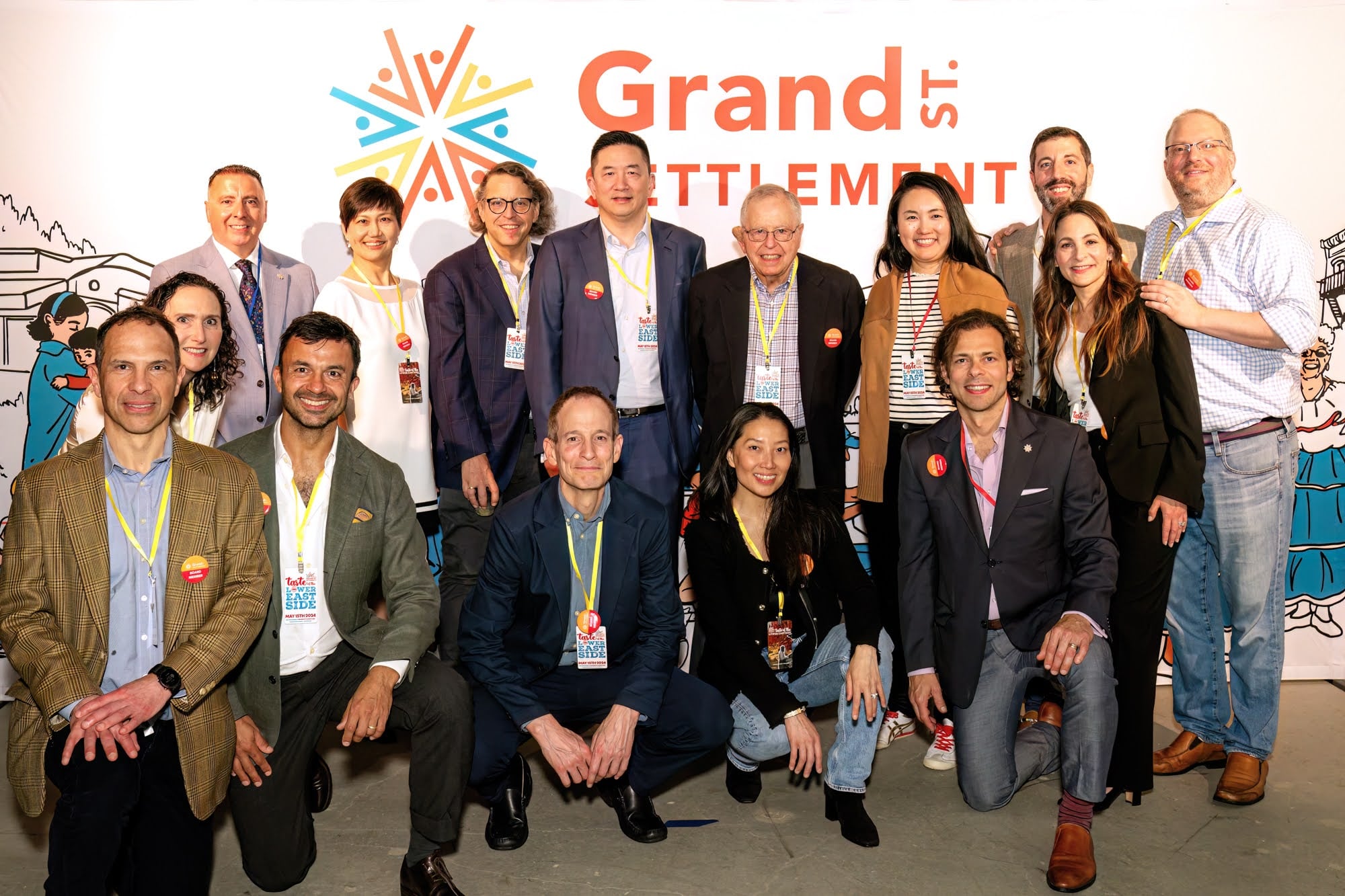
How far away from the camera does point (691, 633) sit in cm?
494

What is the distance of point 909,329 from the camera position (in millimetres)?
3807

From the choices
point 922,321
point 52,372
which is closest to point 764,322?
point 922,321

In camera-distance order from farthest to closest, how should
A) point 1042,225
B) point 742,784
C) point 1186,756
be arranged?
point 1042,225 < point 1186,756 < point 742,784

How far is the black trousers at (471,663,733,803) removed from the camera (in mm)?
Result: 3209

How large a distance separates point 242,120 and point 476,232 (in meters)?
1.12

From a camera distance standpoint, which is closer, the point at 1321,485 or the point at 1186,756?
the point at 1186,756

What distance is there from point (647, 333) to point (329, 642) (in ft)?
5.08

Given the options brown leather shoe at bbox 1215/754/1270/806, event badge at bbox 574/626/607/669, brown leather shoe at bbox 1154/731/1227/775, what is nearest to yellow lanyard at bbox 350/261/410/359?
event badge at bbox 574/626/607/669

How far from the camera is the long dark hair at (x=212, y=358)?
11.3ft

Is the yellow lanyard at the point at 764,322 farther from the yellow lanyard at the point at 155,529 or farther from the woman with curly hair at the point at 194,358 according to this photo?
the yellow lanyard at the point at 155,529

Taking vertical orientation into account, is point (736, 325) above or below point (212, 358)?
above

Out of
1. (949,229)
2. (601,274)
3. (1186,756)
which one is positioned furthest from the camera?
(601,274)

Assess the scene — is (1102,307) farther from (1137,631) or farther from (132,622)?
(132,622)

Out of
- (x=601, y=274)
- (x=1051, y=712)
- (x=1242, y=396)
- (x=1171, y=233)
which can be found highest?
(x=1171, y=233)
